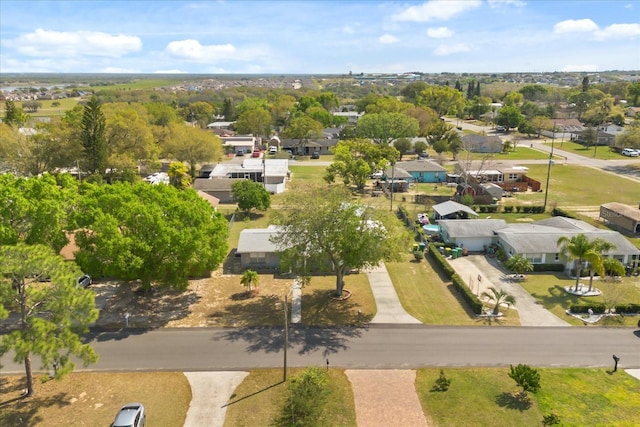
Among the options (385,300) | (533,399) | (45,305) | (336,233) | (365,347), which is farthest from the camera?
(385,300)

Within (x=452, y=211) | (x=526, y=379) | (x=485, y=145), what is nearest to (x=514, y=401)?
(x=526, y=379)

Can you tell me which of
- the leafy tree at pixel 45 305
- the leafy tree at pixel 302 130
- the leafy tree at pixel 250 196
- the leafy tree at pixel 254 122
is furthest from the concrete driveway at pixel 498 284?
the leafy tree at pixel 254 122

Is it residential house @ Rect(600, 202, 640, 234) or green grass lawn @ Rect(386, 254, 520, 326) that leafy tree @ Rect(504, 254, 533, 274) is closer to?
green grass lawn @ Rect(386, 254, 520, 326)

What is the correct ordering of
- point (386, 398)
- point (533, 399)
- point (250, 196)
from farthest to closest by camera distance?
point (250, 196) → point (386, 398) → point (533, 399)

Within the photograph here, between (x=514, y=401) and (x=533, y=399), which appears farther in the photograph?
(x=533, y=399)

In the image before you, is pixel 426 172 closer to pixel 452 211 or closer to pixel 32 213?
pixel 452 211

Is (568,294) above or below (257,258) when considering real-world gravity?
below
